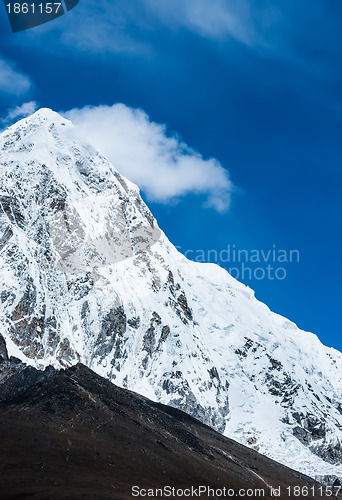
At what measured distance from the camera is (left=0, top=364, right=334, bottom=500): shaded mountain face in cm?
7750

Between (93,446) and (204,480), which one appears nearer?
(93,446)

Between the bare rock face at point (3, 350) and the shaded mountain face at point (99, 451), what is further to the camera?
the bare rock face at point (3, 350)

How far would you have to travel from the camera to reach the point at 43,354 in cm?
17612

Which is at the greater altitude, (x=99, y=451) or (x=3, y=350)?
(x=3, y=350)

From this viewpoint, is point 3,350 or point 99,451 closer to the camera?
point 99,451

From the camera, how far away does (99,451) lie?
307 ft

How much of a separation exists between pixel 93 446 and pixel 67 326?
10396 cm

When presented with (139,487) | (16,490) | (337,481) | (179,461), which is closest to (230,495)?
(179,461)

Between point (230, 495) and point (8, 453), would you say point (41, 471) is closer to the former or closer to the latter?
point (8, 453)

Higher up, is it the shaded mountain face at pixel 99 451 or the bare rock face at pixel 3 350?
the bare rock face at pixel 3 350

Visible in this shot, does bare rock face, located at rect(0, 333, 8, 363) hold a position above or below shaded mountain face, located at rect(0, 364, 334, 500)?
above

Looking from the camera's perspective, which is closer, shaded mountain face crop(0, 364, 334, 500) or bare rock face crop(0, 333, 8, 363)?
shaded mountain face crop(0, 364, 334, 500)

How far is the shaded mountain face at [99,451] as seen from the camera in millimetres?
77500

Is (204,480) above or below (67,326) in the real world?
below
